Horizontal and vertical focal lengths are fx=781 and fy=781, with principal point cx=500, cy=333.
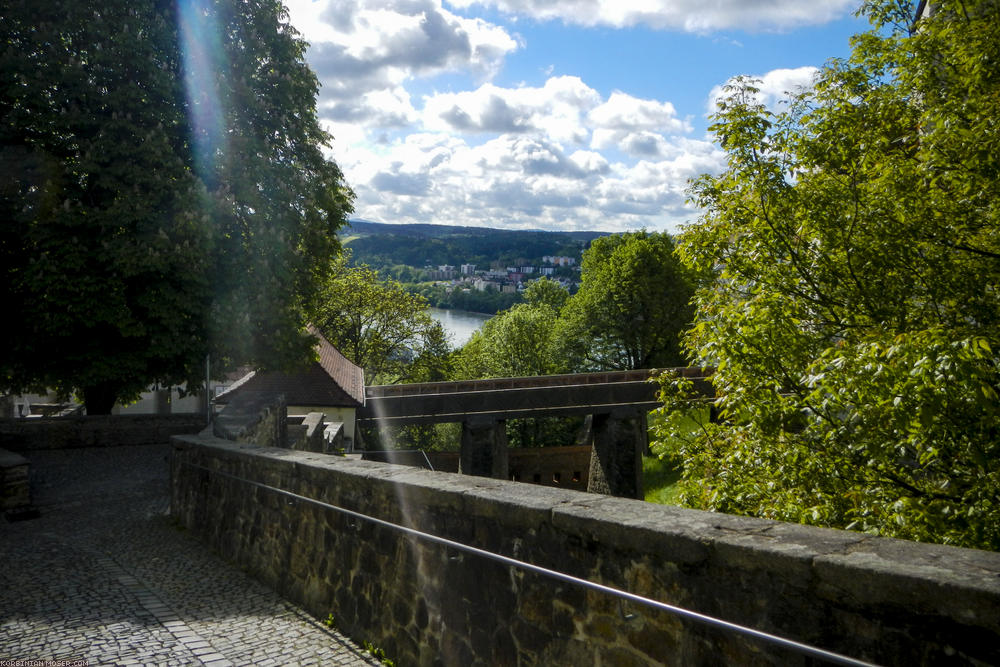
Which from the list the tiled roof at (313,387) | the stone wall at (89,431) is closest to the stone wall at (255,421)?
the stone wall at (89,431)

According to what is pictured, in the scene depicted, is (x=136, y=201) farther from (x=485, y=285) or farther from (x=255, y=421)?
(x=485, y=285)

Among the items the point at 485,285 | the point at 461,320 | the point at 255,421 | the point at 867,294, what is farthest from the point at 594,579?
the point at 485,285

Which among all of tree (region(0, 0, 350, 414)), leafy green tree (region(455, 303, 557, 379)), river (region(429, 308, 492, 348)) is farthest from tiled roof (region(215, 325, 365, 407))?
river (region(429, 308, 492, 348))

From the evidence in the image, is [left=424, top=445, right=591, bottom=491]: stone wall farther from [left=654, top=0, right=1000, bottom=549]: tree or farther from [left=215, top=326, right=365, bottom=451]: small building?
[left=654, top=0, right=1000, bottom=549]: tree

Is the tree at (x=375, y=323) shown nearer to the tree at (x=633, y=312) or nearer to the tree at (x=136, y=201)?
the tree at (x=633, y=312)

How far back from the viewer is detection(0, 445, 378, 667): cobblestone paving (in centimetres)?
475

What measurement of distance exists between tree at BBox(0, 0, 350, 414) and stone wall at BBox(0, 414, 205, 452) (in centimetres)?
74

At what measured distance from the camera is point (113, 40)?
41.1 feet

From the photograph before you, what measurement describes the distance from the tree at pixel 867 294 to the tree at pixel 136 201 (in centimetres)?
888

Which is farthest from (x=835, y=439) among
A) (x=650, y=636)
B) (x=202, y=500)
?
(x=202, y=500)

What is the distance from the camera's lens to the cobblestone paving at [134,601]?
187 inches

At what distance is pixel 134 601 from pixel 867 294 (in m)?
6.16

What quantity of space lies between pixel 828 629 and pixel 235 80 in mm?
14154

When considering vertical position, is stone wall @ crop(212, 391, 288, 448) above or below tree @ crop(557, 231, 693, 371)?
below
